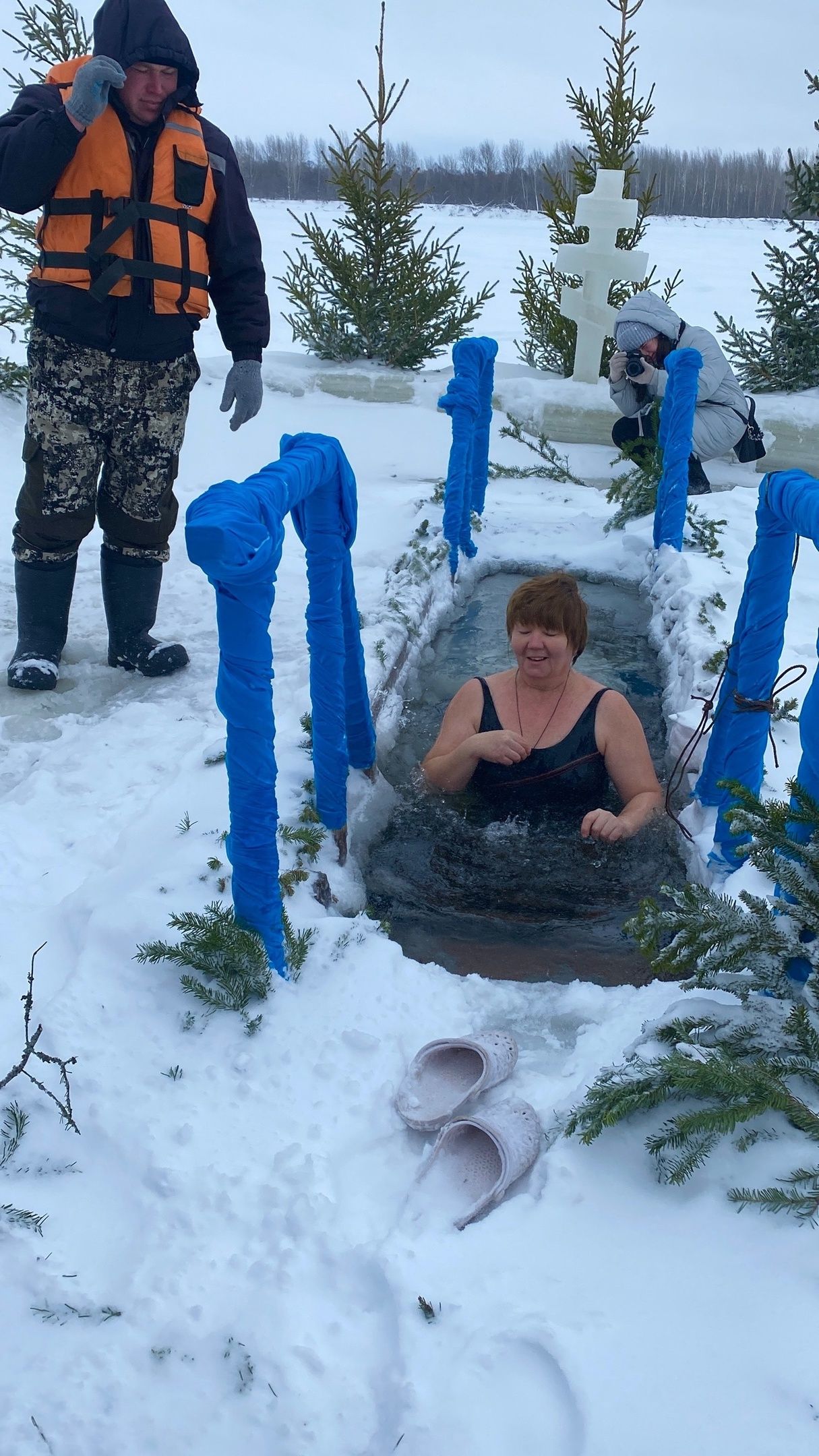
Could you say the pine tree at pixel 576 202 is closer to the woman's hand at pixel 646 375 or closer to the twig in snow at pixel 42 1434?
the woman's hand at pixel 646 375

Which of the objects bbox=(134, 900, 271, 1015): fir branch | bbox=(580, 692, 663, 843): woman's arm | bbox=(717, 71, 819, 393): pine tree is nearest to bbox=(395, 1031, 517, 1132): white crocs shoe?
bbox=(134, 900, 271, 1015): fir branch

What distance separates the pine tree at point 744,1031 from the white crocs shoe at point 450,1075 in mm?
255

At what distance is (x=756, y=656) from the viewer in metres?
2.73

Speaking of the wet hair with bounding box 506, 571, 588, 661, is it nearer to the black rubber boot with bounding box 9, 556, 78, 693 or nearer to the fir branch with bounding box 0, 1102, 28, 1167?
the black rubber boot with bounding box 9, 556, 78, 693

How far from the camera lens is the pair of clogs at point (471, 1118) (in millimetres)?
1837

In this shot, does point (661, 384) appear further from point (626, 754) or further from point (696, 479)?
point (626, 754)

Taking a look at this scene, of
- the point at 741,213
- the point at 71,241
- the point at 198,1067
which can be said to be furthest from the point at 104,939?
the point at 741,213

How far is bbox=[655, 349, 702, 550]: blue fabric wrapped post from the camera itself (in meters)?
5.52

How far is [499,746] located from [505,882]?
455mm

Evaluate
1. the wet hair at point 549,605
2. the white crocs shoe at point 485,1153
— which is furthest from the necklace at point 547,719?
the white crocs shoe at point 485,1153

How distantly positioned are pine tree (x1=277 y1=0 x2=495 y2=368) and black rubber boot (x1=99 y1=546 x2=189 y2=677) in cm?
646

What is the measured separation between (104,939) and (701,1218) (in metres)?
1.38

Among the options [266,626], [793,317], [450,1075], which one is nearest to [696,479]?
[793,317]

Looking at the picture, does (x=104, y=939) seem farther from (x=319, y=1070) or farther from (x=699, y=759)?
(x=699, y=759)
